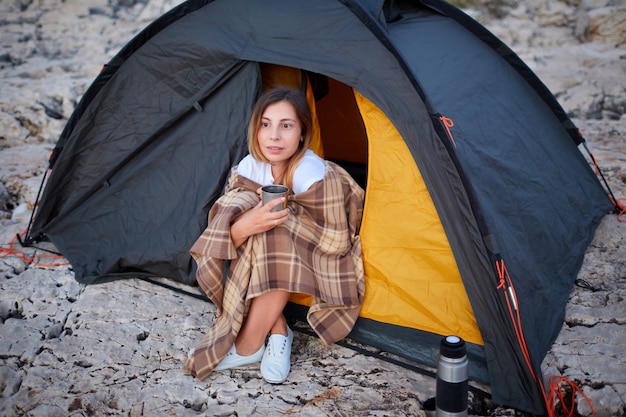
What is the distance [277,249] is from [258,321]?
34cm

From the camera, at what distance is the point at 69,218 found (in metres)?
3.55

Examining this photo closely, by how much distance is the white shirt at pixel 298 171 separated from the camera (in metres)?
2.64

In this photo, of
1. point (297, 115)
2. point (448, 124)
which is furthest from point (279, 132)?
point (448, 124)

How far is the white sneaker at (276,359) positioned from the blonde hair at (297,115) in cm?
71

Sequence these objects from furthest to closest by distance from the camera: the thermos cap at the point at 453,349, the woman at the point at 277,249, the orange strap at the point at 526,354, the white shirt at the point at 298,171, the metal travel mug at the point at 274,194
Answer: the white shirt at the point at 298,171, the woman at the point at 277,249, the metal travel mug at the point at 274,194, the orange strap at the point at 526,354, the thermos cap at the point at 453,349

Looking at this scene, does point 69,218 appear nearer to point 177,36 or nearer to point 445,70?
point 177,36

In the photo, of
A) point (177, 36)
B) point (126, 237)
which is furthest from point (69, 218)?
point (177, 36)

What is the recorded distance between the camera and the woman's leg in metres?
2.51

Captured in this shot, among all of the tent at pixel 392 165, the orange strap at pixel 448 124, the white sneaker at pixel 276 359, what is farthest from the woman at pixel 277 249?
the orange strap at pixel 448 124

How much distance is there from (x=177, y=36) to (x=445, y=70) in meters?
1.43

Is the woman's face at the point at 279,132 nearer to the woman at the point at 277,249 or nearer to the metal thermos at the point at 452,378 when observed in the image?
the woman at the point at 277,249

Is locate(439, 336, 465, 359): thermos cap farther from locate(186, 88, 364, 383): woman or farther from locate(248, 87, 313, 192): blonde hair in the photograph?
locate(248, 87, 313, 192): blonde hair

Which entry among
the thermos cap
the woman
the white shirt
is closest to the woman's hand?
the woman

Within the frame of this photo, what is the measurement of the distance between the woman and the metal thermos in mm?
681
